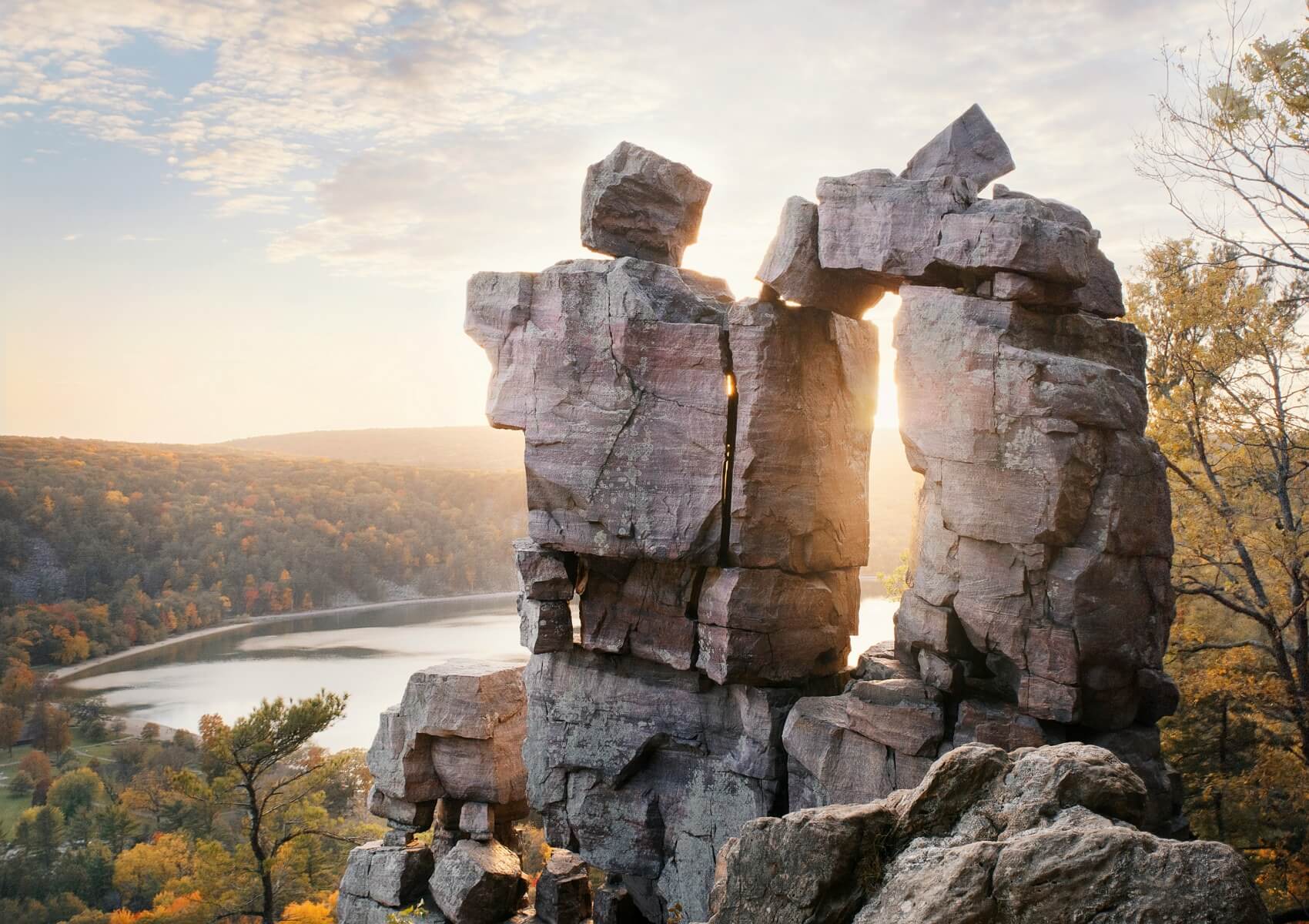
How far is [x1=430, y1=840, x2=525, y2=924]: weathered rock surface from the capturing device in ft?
42.8

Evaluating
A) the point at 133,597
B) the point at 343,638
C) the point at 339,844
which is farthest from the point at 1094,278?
the point at 133,597

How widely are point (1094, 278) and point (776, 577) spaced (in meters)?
4.44

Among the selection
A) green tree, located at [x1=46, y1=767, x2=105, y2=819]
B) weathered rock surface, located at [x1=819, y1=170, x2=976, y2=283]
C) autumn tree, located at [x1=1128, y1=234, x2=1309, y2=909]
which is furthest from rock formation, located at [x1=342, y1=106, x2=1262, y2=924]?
green tree, located at [x1=46, y1=767, x2=105, y2=819]

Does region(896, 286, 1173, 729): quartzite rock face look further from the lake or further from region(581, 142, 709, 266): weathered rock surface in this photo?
the lake

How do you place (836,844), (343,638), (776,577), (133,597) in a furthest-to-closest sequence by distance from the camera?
(133,597) < (343,638) < (776,577) < (836,844)

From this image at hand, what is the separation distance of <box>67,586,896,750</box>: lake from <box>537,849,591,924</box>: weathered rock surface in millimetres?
10795

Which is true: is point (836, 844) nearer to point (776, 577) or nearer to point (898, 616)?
point (898, 616)

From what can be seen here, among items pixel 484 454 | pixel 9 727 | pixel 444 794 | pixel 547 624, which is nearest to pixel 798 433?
pixel 547 624

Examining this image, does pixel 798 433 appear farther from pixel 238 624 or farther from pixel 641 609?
A: pixel 238 624

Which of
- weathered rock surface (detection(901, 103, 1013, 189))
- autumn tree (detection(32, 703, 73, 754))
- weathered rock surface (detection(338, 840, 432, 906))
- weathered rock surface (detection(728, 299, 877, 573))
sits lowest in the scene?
autumn tree (detection(32, 703, 73, 754))

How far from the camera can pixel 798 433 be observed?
1114cm

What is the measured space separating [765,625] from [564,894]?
15.2ft

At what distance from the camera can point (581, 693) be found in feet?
40.7

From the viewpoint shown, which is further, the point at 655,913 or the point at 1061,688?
the point at 655,913
